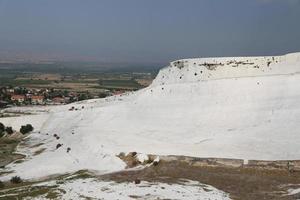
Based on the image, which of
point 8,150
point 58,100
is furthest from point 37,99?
point 8,150

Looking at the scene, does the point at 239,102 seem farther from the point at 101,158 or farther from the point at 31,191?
the point at 31,191

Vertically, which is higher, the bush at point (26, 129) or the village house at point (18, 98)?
the bush at point (26, 129)

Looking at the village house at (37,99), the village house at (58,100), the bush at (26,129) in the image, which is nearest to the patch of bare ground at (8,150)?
the bush at (26,129)

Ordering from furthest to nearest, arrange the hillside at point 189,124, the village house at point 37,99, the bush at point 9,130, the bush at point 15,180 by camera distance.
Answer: the village house at point 37,99, the bush at point 9,130, the hillside at point 189,124, the bush at point 15,180

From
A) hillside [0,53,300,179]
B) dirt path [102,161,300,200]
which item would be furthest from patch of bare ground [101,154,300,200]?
hillside [0,53,300,179]

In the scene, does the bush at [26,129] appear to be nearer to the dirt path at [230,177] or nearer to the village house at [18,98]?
the dirt path at [230,177]

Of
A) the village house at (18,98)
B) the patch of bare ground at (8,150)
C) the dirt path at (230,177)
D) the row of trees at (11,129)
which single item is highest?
the dirt path at (230,177)

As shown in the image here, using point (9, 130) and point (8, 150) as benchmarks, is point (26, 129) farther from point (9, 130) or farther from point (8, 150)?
point (8, 150)
